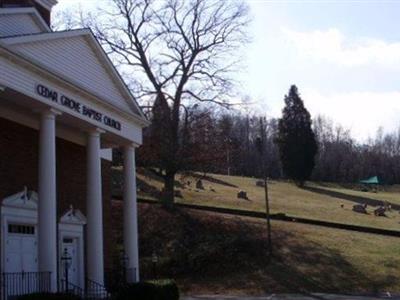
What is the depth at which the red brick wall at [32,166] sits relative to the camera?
910 inches

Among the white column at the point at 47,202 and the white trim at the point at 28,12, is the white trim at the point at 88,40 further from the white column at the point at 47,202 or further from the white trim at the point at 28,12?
the white trim at the point at 28,12

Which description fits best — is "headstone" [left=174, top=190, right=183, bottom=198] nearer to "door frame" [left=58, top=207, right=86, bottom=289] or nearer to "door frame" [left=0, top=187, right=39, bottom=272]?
"door frame" [left=58, top=207, right=86, bottom=289]

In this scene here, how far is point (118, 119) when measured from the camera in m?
27.3

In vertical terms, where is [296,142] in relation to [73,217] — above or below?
above

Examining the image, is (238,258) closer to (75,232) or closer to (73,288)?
(75,232)

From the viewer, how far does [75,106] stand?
23484 millimetres

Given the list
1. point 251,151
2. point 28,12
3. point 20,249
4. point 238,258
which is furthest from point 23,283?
point 251,151

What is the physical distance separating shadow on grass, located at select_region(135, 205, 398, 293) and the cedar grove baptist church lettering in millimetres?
14315

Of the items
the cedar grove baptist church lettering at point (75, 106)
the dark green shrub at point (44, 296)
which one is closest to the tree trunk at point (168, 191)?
the cedar grove baptist church lettering at point (75, 106)

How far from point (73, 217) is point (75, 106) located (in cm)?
601

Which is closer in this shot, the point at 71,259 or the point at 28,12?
the point at 28,12

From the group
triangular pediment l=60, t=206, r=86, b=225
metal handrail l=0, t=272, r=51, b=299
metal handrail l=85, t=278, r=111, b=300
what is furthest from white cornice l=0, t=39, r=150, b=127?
metal handrail l=85, t=278, r=111, b=300

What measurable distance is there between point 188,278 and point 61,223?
49.2 feet

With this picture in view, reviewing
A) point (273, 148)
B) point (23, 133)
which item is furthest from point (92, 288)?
point (273, 148)
